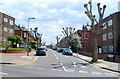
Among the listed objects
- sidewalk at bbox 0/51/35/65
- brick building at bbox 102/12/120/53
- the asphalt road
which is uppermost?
brick building at bbox 102/12/120/53

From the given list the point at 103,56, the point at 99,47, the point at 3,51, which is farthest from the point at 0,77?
the point at 99,47

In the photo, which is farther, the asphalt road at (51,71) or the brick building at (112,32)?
the brick building at (112,32)

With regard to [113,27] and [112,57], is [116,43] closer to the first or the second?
[113,27]

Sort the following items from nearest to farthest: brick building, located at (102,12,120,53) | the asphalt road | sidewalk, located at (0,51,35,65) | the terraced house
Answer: the asphalt road, sidewalk, located at (0,51,35,65), brick building, located at (102,12,120,53), the terraced house

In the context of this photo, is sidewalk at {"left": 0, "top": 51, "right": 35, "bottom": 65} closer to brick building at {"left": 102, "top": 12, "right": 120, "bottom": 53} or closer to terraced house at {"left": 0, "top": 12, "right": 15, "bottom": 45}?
brick building at {"left": 102, "top": 12, "right": 120, "bottom": 53}

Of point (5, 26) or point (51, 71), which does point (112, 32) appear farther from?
point (5, 26)

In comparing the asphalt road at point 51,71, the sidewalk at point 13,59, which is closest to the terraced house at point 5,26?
the sidewalk at point 13,59

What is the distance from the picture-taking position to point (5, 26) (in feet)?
166

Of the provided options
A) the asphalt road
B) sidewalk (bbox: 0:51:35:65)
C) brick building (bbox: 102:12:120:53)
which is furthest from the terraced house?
the asphalt road

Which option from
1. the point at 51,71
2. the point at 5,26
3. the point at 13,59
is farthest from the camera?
the point at 5,26

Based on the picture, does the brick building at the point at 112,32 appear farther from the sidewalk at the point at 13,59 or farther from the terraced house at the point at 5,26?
the terraced house at the point at 5,26

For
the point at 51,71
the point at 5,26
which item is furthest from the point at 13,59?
the point at 5,26

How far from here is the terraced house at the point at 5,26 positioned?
48.7 metres

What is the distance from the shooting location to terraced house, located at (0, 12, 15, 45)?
48.7m
